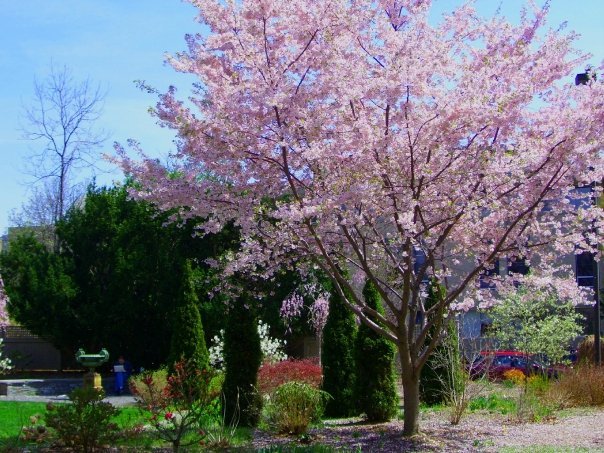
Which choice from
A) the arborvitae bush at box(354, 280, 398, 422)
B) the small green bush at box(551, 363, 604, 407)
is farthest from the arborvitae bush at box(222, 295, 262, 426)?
the small green bush at box(551, 363, 604, 407)

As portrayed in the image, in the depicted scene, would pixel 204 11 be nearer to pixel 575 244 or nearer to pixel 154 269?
pixel 575 244

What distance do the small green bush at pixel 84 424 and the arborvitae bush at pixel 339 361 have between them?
5407mm

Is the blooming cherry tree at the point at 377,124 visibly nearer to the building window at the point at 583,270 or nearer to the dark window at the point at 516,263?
the dark window at the point at 516,263

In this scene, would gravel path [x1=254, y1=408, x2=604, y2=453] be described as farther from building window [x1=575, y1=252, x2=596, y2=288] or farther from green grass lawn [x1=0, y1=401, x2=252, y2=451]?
building window [x1=575, y1=252, x2=596, y2=288]

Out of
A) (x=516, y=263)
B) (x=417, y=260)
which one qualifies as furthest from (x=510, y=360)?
(x=516, y=263)

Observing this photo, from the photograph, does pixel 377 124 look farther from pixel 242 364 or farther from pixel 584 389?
pixel 584 389

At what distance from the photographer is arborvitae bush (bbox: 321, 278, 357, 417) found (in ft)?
40.7

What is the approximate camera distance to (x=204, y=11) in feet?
25.1

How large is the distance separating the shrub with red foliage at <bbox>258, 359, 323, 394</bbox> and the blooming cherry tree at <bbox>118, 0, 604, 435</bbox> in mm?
4219

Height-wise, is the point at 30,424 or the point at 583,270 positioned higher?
the point at 583,270

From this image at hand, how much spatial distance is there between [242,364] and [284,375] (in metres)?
1.74

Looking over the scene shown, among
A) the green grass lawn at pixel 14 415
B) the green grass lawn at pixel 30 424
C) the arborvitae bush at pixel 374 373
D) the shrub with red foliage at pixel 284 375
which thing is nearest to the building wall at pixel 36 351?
the green grass lawn at pixel 14 415

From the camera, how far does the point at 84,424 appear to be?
24.2ft

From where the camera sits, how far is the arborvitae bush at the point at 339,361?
489 inches
